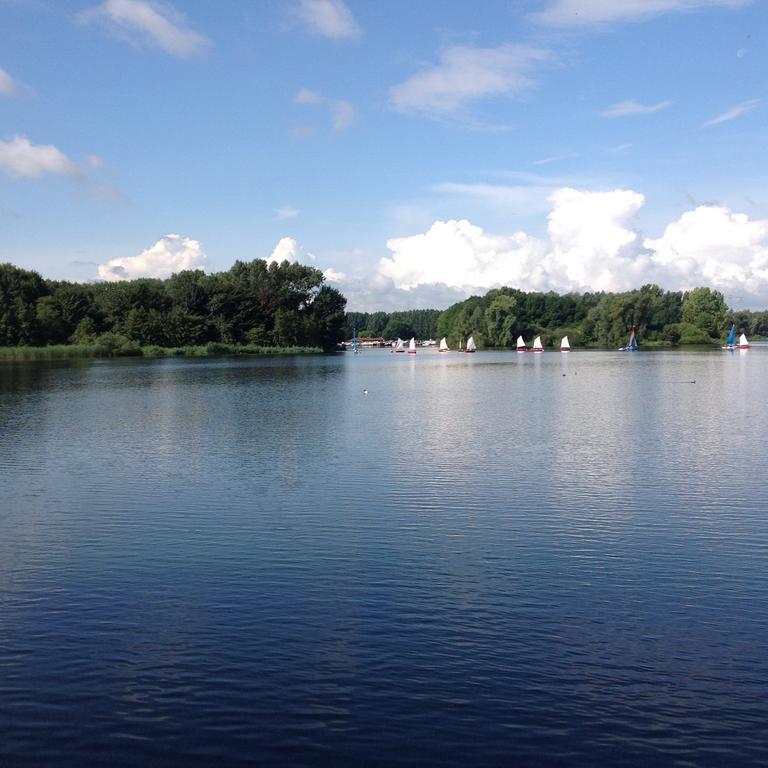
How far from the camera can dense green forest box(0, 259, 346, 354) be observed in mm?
134375

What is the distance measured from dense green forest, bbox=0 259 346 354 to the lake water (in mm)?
110261

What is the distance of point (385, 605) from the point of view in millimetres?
14266

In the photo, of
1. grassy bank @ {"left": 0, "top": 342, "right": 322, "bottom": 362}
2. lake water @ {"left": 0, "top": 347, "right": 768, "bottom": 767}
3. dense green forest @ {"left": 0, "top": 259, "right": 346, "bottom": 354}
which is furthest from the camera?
dense green forest @ {"left": 0, "top": 259, "right": 346, "bottom": 354}

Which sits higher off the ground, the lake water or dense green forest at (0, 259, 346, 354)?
dense green forest at (0, 259, 346, 354)

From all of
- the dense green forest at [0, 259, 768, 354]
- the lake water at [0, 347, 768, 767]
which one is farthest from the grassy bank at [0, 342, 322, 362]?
the lake water at [0, 347, 768, 767]

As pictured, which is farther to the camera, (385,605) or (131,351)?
(131,351)

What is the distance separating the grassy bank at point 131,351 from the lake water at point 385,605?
3802 inches

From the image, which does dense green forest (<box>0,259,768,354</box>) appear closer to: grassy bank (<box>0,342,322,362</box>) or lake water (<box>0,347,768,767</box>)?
grassy bank (<box>0,342,322,362</box>)

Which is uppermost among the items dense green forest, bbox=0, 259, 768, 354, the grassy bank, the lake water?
dense green forest, bbox=0, 259, 768, 354

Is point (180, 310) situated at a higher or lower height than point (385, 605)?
higher

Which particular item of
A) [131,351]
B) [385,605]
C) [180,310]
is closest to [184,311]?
[180,310]

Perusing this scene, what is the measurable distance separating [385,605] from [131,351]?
134m

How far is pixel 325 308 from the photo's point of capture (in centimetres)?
18338

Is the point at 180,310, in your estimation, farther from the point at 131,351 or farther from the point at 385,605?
the point at 385,605
